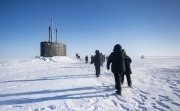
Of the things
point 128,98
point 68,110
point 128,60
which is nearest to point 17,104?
point 68,110

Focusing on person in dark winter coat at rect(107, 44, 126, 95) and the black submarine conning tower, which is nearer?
person in dark winter coat at rect(107, 44, 126, 95)

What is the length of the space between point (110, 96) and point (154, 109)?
2.07 m

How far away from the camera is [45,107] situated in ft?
19.8

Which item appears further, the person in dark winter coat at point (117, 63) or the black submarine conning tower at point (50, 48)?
the black submarine conning tower at point (50, 48)

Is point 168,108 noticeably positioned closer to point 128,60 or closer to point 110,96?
point 110,96

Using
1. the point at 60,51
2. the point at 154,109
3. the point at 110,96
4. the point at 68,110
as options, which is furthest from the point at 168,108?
the point at 60,51

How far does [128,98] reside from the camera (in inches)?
286

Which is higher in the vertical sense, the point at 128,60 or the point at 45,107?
the point at 128,60

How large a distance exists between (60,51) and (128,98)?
134 feet

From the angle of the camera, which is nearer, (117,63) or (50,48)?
(117,63)

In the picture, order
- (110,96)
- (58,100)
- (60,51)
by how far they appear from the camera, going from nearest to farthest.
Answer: (58,100) → (110,96) → (60,51)

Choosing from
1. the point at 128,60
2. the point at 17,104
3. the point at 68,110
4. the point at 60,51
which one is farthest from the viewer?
the point at 60,51

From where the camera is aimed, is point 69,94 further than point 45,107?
Yes

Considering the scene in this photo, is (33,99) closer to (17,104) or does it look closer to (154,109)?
(17,104)
